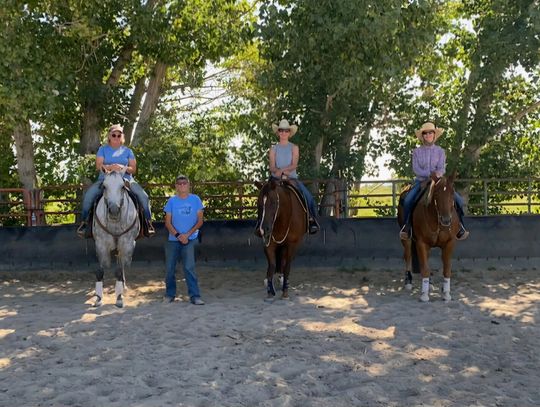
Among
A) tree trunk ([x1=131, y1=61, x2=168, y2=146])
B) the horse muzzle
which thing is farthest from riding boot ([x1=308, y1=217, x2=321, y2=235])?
tree trunk ([x1=131, y1=61, x2=168, y2=146])

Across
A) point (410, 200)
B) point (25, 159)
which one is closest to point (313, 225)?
point (410, 200)

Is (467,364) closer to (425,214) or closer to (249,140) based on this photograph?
(425,214)

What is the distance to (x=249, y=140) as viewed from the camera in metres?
15.0

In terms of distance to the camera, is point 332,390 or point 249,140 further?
point 249,140

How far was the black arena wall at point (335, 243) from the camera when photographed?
11.2 metres

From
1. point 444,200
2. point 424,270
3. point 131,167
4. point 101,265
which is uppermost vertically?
point 131,167

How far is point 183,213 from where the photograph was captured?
830 centimetres

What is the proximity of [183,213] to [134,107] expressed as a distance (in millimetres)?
8542

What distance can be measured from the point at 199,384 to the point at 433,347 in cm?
258

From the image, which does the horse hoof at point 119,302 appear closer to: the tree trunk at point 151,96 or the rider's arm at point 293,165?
the rider's arm at point 293,165

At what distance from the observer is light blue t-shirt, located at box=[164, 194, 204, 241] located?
8.31 meters

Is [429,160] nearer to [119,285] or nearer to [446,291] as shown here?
[446,291]

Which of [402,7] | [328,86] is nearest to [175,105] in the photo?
[328,86]

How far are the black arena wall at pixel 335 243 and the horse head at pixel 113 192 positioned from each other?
12.0 feet
